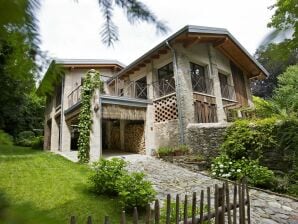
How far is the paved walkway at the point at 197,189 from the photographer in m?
5.45

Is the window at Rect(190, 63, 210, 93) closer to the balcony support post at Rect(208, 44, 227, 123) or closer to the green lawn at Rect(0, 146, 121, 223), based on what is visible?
the balcony support post at Rect(208, 44, 227, 123)

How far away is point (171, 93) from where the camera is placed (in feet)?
40.9

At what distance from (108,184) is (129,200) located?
116 centimetres

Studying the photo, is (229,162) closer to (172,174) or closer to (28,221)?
(172,174)

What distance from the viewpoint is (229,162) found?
9156 millimetres

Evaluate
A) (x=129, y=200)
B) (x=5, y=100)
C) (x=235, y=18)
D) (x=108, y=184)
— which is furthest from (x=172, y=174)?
(x=5, y=100)

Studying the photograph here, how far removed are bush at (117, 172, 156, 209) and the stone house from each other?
5373 millimetres

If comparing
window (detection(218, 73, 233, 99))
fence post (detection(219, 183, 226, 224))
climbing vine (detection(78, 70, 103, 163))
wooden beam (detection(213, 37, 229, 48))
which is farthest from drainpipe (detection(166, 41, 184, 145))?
fence post (detection(219, 183, 226, 224))

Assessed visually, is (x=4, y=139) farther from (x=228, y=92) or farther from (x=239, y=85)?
(x=239, y=85)

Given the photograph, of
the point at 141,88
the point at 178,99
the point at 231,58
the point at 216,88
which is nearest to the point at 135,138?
the point at 141,88

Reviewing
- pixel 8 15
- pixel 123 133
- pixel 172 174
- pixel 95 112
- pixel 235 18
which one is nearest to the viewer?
pixel 8 15

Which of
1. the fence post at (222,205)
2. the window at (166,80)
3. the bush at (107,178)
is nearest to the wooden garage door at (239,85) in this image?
the window at (166,80)

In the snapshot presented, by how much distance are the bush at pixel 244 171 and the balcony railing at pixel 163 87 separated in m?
4.63

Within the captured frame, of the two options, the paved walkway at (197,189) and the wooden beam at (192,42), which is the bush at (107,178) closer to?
the paved walkway at (197,189)
